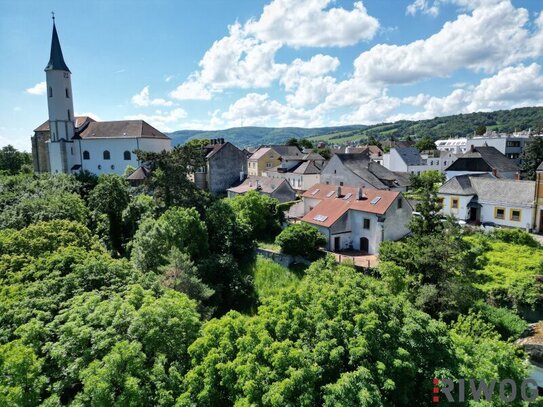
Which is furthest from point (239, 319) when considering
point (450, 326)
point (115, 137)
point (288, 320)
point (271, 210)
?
point (115, 137)

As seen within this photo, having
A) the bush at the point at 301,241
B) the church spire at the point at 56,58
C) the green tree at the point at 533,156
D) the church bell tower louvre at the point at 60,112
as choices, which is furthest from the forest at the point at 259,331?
the church spire at the point at 56,58

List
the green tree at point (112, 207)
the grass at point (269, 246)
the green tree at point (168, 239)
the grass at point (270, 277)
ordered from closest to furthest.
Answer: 1. the green tree at point (168, 239)
2. the grass at point (270, 277)
3. the grass at point (269, 246)
4. the green tree at point (112, 207)

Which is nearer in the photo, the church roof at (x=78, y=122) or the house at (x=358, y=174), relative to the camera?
the house at (x=358, y=174)

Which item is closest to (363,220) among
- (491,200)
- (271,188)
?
(491,200)

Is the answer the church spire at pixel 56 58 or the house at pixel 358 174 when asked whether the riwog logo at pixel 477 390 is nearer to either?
the house at pixel 358 174

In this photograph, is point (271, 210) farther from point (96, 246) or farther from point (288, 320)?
point (288, 320)

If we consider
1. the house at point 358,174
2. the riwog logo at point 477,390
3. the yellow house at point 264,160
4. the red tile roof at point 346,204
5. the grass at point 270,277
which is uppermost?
the yellow house at point 264,160

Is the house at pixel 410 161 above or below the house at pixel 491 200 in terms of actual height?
above
